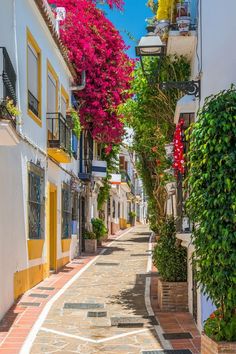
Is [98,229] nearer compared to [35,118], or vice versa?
[35,118]

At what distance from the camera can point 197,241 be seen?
607 cm

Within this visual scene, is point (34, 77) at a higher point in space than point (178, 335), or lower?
higher

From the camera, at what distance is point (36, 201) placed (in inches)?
543

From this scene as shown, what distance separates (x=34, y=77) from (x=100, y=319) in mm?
6985

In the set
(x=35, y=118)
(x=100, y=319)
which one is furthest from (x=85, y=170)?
(x=100, y=319)

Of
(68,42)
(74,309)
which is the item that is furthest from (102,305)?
(68,42)

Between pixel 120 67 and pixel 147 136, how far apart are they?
8.39 meters

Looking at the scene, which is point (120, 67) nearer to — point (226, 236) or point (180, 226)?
point (180, 226)

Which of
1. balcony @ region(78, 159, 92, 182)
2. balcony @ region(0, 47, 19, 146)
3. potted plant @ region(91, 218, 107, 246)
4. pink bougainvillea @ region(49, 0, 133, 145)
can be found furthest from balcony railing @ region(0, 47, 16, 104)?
potted plant @ region(91, 218, 107, 246)

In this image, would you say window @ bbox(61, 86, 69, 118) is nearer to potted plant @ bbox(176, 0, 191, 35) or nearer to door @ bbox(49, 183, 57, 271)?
door @ bbox(49, 183, 57, 271)

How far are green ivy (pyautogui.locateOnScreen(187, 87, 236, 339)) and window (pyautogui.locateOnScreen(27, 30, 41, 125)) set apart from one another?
7.91 m

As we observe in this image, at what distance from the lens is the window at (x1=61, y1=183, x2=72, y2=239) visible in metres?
18.6

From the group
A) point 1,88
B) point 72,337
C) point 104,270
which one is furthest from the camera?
point 104,270

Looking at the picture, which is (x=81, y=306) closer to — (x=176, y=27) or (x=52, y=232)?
(x=52, y=232)
